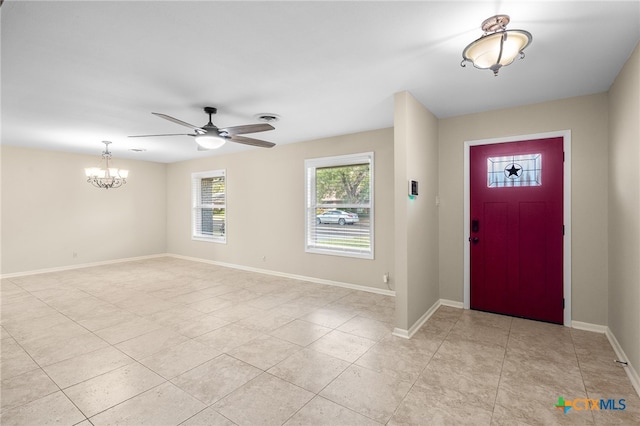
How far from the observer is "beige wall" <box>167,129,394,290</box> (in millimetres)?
4586

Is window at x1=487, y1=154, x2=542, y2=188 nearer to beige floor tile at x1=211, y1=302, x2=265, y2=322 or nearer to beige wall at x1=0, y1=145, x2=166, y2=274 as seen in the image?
beige floor tile at x1=211, y1=302, x2=265, y2=322

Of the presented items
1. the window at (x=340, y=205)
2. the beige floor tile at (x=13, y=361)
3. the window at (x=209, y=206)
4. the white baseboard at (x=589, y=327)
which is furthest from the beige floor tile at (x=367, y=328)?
the window at (x=209, y=206)

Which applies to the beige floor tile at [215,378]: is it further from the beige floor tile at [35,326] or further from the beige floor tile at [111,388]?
the beige floor tile at [35,326]

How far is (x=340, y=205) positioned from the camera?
5066 mm

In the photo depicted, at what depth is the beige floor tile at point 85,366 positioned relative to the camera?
2.35 metres

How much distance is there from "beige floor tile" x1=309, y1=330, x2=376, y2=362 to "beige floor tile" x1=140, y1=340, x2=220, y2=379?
990 mm

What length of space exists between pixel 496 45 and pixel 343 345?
2718 millimetres

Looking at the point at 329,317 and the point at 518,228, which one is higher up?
the point at 518,228

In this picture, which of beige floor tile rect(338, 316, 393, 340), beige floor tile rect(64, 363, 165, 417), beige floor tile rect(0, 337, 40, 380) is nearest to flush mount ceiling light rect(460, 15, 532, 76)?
beige floor tile rect(338, 316, 393, 340)

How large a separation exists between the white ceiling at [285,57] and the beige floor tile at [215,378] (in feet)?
8.36

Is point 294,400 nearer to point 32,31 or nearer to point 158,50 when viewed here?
point 158,50

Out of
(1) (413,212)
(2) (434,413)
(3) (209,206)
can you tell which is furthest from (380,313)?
(3) (209,206)

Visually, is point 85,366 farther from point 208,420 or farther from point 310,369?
point 310,369

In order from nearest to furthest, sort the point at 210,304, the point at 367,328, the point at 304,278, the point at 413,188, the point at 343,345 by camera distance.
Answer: the point at 343,345 < the point at 413,188 < the point at 367,328 < the point at 210,304 < the point at 304,278
